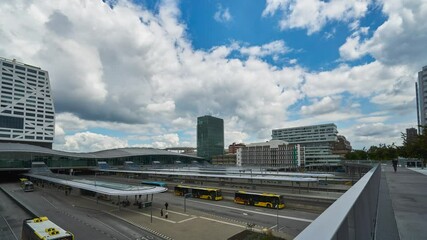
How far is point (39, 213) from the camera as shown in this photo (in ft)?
128

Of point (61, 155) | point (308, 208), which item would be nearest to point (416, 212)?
point (308, 208)

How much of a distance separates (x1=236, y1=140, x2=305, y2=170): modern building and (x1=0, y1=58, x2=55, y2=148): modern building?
390 ft

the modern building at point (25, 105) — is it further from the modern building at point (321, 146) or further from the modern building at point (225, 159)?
the modern building at point (321, 146)

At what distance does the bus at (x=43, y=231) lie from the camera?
20.5m

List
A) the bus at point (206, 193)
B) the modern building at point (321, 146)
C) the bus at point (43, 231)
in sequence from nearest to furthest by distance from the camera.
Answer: the bus at point (43, 231) → the bus at point (206, 193) → the modern building at point (321, 146)

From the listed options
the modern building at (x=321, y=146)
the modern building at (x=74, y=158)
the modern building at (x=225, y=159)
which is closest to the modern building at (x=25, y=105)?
the modern building at (x=74, y=158)

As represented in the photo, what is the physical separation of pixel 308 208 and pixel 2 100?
160 m

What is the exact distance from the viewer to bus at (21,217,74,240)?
809 inches

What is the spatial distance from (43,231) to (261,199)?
2883cm

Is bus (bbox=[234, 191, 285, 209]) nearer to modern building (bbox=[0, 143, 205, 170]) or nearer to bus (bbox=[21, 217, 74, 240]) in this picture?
bus (bbox=[21, 217, 74, 240])

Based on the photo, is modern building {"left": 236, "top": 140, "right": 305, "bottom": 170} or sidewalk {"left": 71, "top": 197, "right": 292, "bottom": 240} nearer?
sidewalk {"left": 71, "top": 197, "right": 292, "bottom": 240}

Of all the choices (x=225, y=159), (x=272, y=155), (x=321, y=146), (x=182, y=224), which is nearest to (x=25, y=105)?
(x=225, y=159)

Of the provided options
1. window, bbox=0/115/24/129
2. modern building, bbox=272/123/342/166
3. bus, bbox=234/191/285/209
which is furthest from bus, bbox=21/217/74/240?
modern building, bbox=272/123/342/166

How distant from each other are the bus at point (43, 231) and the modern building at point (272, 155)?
141832mm
